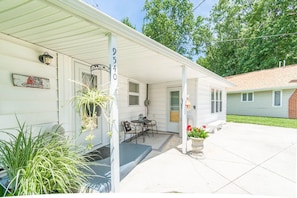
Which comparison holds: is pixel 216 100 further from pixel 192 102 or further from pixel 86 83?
pixel 86 83

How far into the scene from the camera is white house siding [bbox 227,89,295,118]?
39.3 ft

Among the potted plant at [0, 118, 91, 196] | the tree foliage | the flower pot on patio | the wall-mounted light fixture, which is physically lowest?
the flower pot on patio

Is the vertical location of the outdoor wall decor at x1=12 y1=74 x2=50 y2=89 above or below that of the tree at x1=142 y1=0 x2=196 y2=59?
below

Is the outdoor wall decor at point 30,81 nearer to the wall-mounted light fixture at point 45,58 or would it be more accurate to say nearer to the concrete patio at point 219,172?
the wall-mounted light fixture at point 45,58

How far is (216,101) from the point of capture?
929cm

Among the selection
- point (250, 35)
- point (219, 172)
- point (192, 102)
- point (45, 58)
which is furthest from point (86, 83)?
point (250, 35)

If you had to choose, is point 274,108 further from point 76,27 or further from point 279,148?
point 76,27

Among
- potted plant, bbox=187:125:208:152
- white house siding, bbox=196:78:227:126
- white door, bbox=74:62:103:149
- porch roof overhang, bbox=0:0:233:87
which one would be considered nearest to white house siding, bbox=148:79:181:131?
white house siding, bbox=196:78:227:126

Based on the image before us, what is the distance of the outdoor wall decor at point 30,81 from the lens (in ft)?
8.50

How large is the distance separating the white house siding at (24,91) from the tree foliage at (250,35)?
15658mm

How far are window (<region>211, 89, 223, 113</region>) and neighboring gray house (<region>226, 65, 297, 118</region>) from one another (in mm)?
1746

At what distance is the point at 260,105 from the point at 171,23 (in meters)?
12.1

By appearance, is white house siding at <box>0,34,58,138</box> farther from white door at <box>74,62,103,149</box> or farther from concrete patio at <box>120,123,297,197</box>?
concrete patio at <box>120,123,297,197</box>

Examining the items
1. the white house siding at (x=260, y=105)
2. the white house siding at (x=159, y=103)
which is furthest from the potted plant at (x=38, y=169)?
the white house siding at (x=260, y=105)
